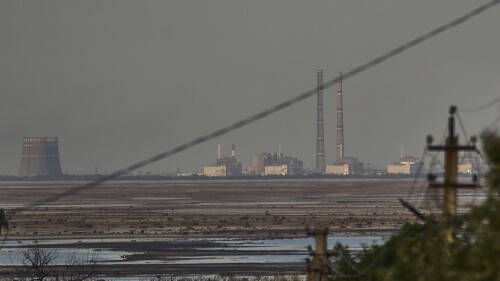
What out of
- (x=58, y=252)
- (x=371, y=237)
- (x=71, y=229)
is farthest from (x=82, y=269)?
(x=71, y=229)

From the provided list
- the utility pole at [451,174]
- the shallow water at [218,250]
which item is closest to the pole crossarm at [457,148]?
the utility pole at [451,174]

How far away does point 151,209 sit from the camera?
142125 mm

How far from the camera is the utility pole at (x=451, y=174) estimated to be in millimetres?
20078

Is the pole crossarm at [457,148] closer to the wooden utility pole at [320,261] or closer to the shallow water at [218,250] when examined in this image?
the wooden utility pole at [320,261]

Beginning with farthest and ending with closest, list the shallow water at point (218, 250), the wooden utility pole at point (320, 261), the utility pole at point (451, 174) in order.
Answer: the shallow water at point (218, 250), the wooden utility pole at point (320, 261), the utility pole at point (451, 174)

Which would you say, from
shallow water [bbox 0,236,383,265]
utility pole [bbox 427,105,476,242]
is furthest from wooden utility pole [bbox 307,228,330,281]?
shallow water [bbox 0,236,383,265]

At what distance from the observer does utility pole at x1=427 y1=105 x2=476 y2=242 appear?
20078 millimetres

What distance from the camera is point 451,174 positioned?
21016 mm

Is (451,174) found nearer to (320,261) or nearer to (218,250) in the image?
(320,261)

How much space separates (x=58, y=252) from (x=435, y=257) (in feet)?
193

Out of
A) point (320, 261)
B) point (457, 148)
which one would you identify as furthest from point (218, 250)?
point (457, 148)

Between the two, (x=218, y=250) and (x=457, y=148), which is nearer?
(x=457, y=148)

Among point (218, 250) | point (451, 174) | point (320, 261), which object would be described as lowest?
point (218, 250)

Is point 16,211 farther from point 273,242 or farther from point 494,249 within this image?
Answer: point 494,249
